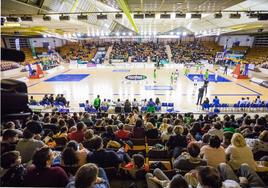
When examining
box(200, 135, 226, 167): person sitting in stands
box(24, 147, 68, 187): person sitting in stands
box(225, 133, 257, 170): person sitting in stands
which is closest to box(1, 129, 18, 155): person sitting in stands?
box(24, 147, 68, 187): person sitting in stands

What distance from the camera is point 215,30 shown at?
30.1m

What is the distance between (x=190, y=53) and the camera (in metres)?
45.2

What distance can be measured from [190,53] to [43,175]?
45543mm

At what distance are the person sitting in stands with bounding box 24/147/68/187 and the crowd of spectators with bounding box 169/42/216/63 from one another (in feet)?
126

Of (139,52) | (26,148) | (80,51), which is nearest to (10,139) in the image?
(26,148)

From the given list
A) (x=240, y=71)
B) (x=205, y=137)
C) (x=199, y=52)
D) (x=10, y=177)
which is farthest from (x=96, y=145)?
(x=199, y=52)

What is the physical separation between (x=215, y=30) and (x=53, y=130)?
29.4 metres

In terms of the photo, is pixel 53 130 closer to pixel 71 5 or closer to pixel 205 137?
pixel 205 137

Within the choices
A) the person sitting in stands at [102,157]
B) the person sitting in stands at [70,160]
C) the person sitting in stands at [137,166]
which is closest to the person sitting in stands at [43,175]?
the person sitting in stands at [70,160]

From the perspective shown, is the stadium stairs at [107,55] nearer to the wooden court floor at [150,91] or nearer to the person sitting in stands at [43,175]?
the wooden court floor at [150,91]

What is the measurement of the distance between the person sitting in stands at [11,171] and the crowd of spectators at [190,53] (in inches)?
1508

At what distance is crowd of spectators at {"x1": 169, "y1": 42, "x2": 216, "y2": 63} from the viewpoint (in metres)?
40.8

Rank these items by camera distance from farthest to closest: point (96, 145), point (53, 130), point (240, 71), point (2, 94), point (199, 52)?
point (199, 52) < point (240, 71) < point (53, 130) < point (96, 145) < point (2, 94)

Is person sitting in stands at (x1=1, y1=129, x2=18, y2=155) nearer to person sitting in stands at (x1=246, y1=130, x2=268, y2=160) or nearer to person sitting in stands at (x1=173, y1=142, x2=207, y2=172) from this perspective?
person sitting in stands at (x1=173, y1=142, x2=207, y2=172)
